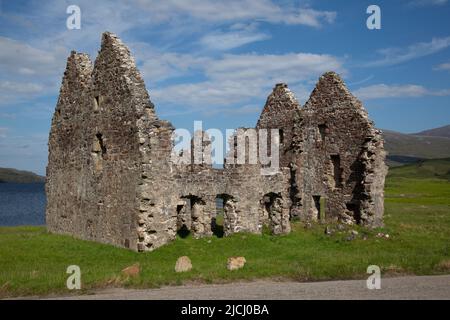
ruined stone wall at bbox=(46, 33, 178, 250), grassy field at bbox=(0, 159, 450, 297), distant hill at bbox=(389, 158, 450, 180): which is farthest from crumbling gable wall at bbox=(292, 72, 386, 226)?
distant hill at bbox=(389, 158, 450, 180)

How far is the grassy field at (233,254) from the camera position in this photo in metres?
13.9

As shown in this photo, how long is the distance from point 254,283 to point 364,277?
351cm

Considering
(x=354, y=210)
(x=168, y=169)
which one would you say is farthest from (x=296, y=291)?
(x=354, y=210)

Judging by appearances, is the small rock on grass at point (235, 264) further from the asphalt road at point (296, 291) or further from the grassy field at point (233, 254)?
the asphalt road at point (296, 291)

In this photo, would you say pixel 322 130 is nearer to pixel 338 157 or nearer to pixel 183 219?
pixel 338 157

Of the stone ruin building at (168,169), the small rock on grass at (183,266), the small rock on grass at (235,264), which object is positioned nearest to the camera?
the small rock on grass at (183,266)

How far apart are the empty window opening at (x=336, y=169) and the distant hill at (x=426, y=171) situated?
112527 millimetres

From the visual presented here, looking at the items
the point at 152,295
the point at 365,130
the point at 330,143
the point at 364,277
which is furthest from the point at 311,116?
the point at 152,295

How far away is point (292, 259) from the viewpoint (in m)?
18.5

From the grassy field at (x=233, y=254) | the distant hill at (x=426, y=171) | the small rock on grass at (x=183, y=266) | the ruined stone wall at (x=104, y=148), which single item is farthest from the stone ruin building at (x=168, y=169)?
the distant hill at (x=426, y=171)

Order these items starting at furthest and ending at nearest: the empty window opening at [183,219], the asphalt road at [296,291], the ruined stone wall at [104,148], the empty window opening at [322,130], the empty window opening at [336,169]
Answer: the empty window opening at [322,130], the empty window opening at [336,169], the empty window opening at [183,219], the ruined stone wall at [104,148], the asphalt road at [296,291]

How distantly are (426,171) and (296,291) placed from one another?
15083cm
